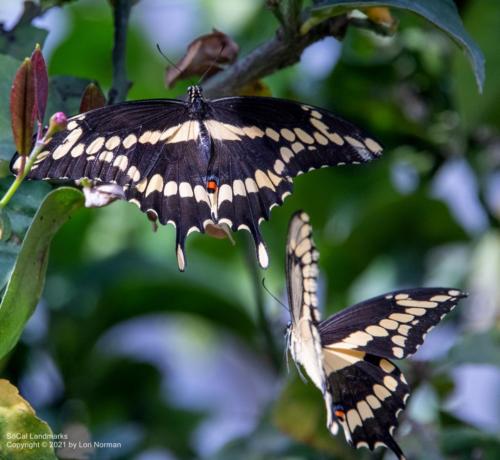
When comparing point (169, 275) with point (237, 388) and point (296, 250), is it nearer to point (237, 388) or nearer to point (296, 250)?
point (296, 250)

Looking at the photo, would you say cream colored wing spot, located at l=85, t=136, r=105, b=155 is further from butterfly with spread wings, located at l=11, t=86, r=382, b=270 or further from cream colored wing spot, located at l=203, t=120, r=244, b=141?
cream colored wing spot, located at l=203, t=120, r=244, b=141

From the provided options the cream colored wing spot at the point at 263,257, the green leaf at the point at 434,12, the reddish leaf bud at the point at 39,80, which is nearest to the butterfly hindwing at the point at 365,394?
the cream colored wing spot at the point at 263,257

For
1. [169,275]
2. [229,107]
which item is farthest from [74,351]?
[229,107]

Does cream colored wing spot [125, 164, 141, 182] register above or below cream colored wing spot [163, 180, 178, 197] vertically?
above

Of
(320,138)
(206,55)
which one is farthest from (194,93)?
(320,138)

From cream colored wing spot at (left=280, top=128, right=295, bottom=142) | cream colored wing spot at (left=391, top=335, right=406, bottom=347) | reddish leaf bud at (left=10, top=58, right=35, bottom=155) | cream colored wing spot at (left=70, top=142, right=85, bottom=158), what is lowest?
cream colored wing spot at (left=391, top=335, right=406, bottom=347)

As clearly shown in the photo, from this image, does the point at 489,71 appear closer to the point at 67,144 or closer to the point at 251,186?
the point at 251,186

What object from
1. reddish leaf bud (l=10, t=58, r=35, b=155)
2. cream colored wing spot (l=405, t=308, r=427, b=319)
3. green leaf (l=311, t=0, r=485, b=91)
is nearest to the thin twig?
cream colored wing spot (l=405, t=308, r=427, b=319)
